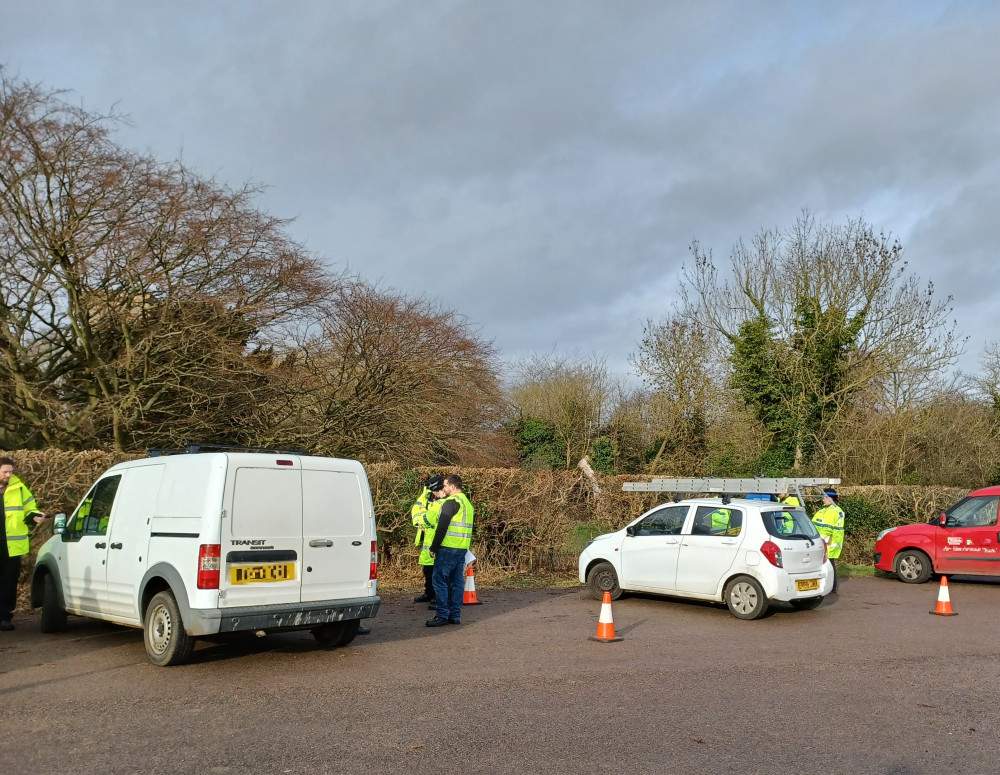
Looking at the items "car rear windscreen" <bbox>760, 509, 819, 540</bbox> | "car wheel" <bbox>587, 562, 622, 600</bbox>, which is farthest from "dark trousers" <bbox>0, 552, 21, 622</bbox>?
"car rear windscreen" <bbox>760, 509, 819, 540</bbox>

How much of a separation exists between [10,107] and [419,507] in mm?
11511

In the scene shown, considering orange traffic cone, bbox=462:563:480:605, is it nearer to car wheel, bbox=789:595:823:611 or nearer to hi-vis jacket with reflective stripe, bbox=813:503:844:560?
car wheel, bbox=789:595:823:611

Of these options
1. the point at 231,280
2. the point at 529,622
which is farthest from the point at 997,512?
the point at 231,280

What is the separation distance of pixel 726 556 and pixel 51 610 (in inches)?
332

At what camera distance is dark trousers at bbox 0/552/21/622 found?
373 inches

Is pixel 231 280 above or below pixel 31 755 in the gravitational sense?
above

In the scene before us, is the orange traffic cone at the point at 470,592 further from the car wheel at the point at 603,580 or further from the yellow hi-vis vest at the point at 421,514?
the car wheel at the point at 603,580

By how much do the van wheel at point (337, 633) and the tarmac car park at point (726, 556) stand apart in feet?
16.6

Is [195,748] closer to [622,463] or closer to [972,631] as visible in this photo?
[972,631]

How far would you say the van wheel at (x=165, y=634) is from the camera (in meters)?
7.53

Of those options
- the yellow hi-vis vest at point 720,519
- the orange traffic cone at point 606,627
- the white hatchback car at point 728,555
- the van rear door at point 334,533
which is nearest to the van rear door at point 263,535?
the van rear door at point 334,533

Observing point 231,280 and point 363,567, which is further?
point 231,280

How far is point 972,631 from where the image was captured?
34.3ft

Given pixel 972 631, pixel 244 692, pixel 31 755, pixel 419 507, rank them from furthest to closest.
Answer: pixel 419 507 < pixel 972 631 < pixel 244 692 < pixel 31 755
